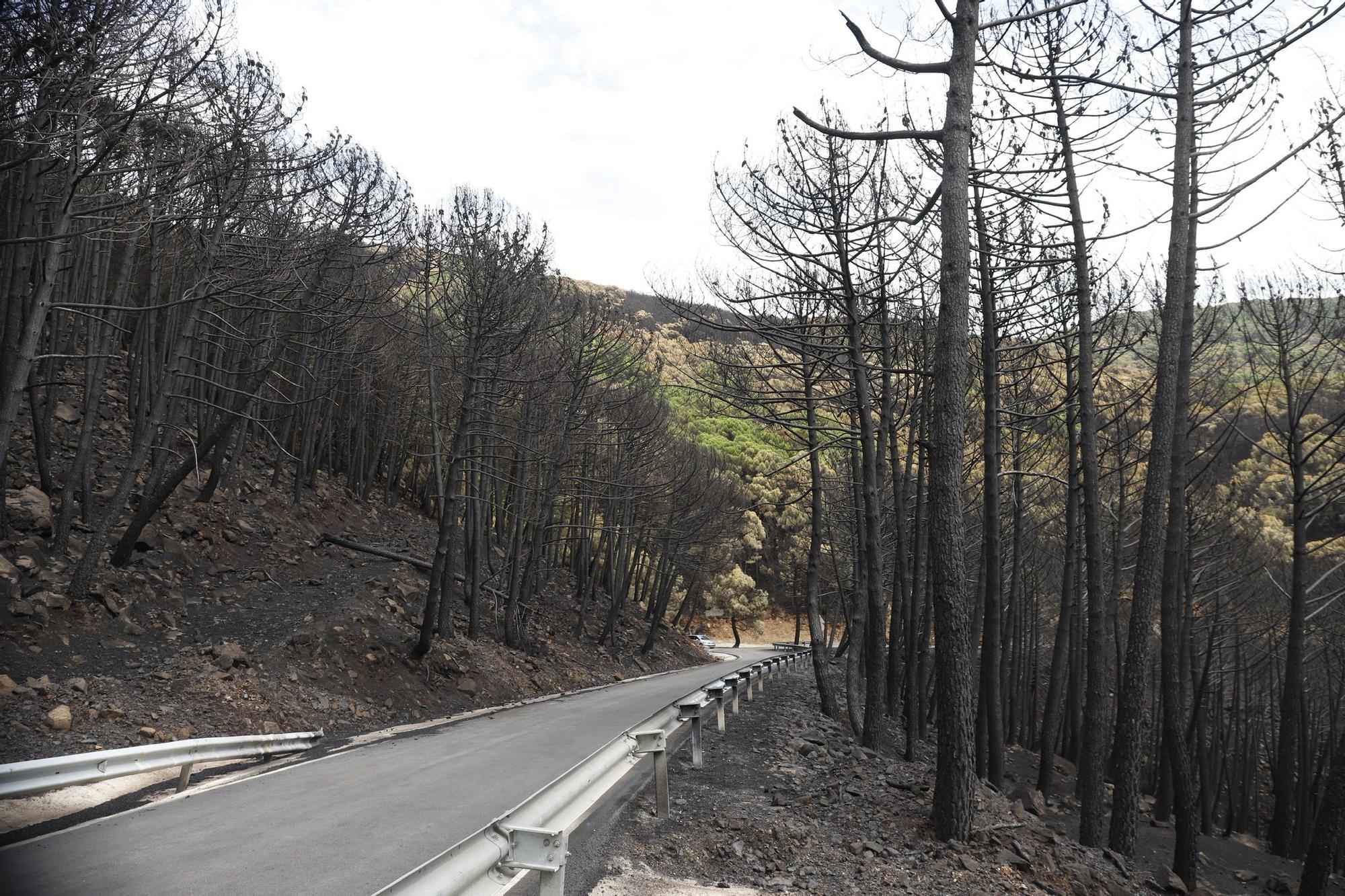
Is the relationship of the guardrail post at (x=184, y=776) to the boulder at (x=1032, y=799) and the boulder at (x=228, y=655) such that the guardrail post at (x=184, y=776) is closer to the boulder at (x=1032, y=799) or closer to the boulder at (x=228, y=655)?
the boulder at (x=228, y=655)

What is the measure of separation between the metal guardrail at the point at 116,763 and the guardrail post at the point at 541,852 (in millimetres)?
3746

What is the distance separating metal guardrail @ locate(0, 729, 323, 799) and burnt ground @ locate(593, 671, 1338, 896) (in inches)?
146

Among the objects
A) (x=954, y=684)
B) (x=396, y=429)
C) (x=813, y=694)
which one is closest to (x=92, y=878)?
(x=954, y=684)

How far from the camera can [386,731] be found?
12.1 metres

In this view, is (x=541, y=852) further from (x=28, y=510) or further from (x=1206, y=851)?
(x=1206, y=851)

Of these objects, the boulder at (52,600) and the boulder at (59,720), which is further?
the boulder at (52,600)

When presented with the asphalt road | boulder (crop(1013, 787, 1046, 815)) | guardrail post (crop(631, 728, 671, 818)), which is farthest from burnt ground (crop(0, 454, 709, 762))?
boulder (crop(1013, 787, 1046, 815))

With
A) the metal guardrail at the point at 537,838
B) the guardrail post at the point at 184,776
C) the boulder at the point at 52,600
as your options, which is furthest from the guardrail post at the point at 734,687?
the boulder at the point at 52,600

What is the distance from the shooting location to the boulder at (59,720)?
8.81 meters

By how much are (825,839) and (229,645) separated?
9821 millimetres

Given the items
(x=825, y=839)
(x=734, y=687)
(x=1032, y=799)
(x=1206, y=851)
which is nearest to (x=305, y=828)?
(x=825, y=839)

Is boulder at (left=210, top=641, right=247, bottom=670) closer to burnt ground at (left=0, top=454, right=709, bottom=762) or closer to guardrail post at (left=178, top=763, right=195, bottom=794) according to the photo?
burnt ground at (left=0, top=454, right=709, bottom=762)

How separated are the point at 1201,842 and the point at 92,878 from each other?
2451 cm

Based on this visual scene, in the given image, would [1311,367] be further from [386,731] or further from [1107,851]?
[386,731]
